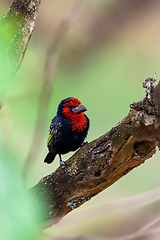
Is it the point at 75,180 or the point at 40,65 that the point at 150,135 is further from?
the point at 40,65

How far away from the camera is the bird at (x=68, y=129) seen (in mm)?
1801

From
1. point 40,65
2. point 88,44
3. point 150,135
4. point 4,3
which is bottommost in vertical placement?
point 150,135

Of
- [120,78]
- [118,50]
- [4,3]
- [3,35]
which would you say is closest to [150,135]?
[3,35]

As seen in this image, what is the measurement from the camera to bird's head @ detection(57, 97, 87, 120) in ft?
6.02

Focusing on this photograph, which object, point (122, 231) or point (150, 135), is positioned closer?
point (150, 135)

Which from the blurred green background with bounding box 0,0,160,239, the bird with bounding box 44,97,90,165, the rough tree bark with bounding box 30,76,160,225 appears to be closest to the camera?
the rough tree bark with bounding box 30,76,160,225

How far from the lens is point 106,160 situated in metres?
1.19

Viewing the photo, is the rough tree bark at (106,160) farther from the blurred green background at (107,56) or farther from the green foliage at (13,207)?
the blurred green background at (107,56)

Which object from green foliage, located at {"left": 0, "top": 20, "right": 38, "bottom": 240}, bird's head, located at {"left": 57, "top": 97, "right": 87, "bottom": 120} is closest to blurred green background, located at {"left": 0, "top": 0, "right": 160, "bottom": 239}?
bird's head, located at {"left": 57, "top": 97, "right": 87, "bottom": 120}

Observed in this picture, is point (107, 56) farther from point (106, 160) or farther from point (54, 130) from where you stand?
point (106, 160)

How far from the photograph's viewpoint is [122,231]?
3768mm

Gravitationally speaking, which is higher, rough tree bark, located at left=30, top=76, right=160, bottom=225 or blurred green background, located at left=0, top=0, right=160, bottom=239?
blurred green background, located at left=0, top=0, right=160, bottom=239

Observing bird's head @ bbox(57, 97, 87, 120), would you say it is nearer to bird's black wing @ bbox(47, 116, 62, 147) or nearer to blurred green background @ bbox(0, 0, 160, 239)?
bird's black wing @ bbox(47, 116, 62, 147)

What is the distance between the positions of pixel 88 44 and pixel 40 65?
0.80 meters
